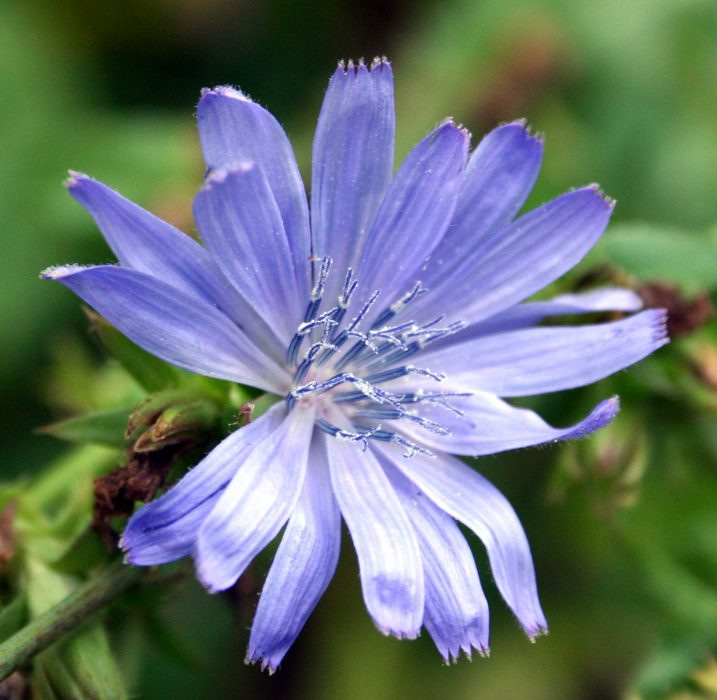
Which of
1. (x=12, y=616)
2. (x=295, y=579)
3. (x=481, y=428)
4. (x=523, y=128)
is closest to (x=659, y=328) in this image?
(x=481, y=428)

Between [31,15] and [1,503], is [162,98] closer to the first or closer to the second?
[31,15]

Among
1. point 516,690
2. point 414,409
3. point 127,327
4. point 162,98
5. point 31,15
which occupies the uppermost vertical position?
point 31,15

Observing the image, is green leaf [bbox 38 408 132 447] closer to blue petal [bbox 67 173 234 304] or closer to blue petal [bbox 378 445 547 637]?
blue petal [bbox 67 173 234 304]

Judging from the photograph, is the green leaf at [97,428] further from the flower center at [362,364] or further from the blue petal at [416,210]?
the blue petal at [416,210]

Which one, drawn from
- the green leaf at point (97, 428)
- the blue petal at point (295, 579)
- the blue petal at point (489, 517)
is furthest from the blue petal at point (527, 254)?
the green leaf at point (97, 428)

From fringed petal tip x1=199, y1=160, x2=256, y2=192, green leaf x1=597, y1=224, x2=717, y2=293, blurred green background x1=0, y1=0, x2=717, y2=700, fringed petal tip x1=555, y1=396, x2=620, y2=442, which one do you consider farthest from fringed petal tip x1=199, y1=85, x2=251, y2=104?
blurred green background x1=0, y1=0, x2=717, y2=700

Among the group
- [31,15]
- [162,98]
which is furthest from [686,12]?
[31,15]

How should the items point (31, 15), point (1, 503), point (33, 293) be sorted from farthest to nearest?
point (31, 15), point (33, 293), point (1, 503)
